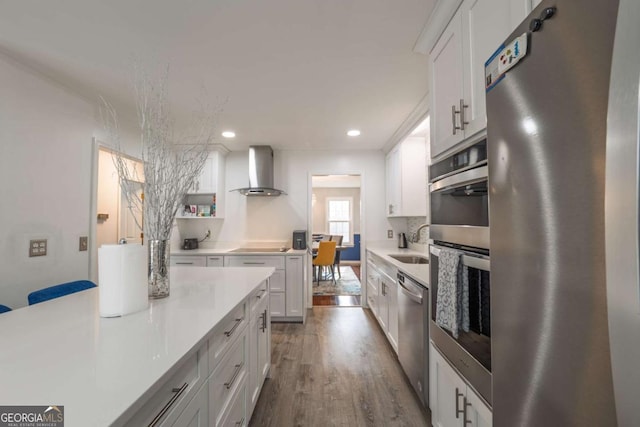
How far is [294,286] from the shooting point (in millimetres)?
3418

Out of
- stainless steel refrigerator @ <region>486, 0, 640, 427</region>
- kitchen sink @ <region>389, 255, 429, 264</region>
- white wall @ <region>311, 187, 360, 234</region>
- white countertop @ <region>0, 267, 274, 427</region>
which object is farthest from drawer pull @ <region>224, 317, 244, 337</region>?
white wall @ <region>311, 187, 360, 234</region>

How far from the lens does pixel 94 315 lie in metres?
1.06

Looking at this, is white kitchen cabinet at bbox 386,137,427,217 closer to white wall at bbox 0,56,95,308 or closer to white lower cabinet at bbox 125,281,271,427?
white lower cabinet at bbox 125,281,271,427

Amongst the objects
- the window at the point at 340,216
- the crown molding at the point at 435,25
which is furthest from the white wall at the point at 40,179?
the window at the point at 340,216

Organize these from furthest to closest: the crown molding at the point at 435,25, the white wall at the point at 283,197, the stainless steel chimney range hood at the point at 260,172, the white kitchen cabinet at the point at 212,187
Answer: the white wall at the point at 283,197 < the white kitchen cabinet at the point at 212,187 < the stainless steel chimney range hood at the point at 260,172 < the crown molding at the point at 435,25

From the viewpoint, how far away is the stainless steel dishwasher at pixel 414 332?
1.69m

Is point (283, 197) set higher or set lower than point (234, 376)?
higher

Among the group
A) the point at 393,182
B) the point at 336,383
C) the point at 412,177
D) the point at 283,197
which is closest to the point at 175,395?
the point at 336,383

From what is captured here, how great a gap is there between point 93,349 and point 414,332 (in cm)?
174

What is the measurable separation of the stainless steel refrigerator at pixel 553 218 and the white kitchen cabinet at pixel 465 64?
364mm

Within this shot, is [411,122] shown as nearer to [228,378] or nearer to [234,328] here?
[234,328]

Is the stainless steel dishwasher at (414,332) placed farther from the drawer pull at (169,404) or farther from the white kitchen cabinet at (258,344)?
the drawer pull at (169,404)

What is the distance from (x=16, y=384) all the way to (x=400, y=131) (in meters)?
3.33

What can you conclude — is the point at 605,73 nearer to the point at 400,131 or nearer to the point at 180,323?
the point at 180,323
